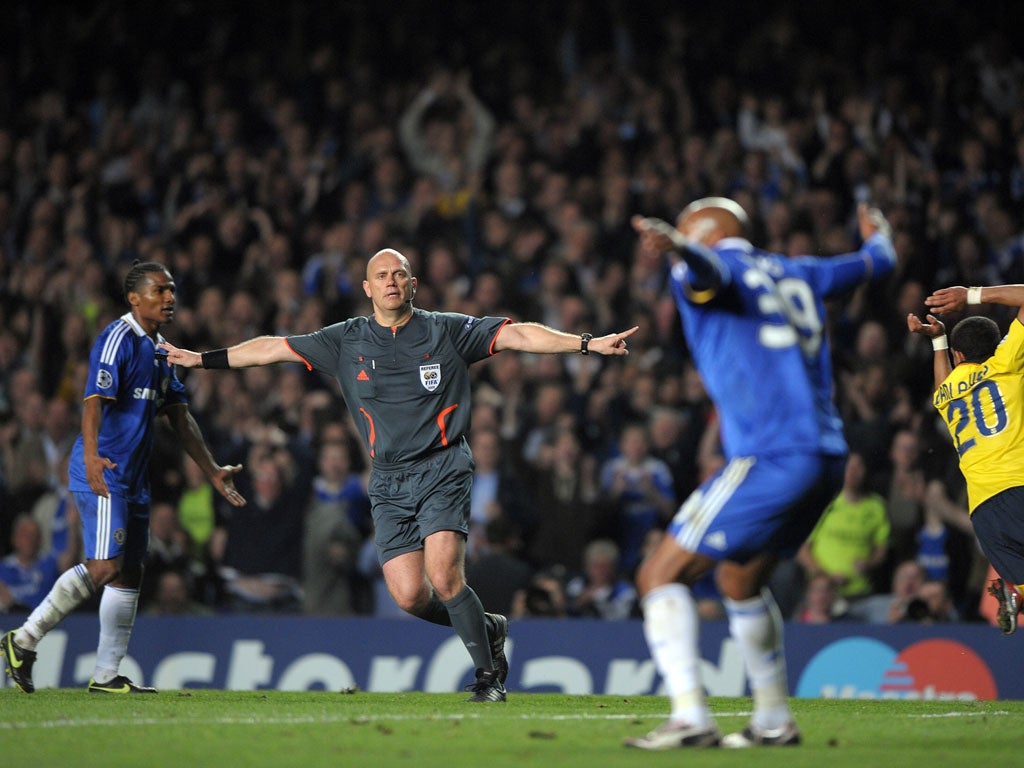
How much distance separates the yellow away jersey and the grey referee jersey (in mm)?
2778

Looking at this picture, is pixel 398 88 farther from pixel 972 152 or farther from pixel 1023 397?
pixel 1023 397

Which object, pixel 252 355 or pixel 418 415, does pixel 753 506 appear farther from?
pixel 252 355

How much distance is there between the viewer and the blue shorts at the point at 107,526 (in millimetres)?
8602

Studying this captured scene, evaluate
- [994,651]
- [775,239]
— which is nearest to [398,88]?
[775,239]

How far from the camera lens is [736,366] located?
19.0ft

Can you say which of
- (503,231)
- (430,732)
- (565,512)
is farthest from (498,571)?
(430,732)

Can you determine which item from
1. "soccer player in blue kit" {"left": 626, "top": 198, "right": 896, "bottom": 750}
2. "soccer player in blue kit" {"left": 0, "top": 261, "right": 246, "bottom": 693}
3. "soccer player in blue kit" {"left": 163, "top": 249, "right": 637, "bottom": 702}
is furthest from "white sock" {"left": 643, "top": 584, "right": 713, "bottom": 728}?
"soccer player in blue kit" {"left": 0, "top": 261, "right": 246, "bottom": 693}

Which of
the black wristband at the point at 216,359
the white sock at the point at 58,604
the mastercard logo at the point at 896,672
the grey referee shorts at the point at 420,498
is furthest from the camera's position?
the mastercard logo at the point at 896,672

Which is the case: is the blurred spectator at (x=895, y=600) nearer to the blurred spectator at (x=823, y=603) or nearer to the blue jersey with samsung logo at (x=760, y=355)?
the blurred spectator at (x=823, y=603)

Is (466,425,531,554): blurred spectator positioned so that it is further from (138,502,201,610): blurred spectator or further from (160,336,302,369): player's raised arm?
(160,336,302,369): player's raised arm

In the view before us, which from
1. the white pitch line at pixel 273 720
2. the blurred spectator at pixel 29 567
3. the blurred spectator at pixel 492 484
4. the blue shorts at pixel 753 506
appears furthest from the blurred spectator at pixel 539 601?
the blue shorts at pixel 753 506

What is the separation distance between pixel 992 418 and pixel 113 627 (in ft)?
17.9

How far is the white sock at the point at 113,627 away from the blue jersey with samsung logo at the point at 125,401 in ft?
1.96

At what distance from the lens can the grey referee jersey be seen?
8.30 meters
